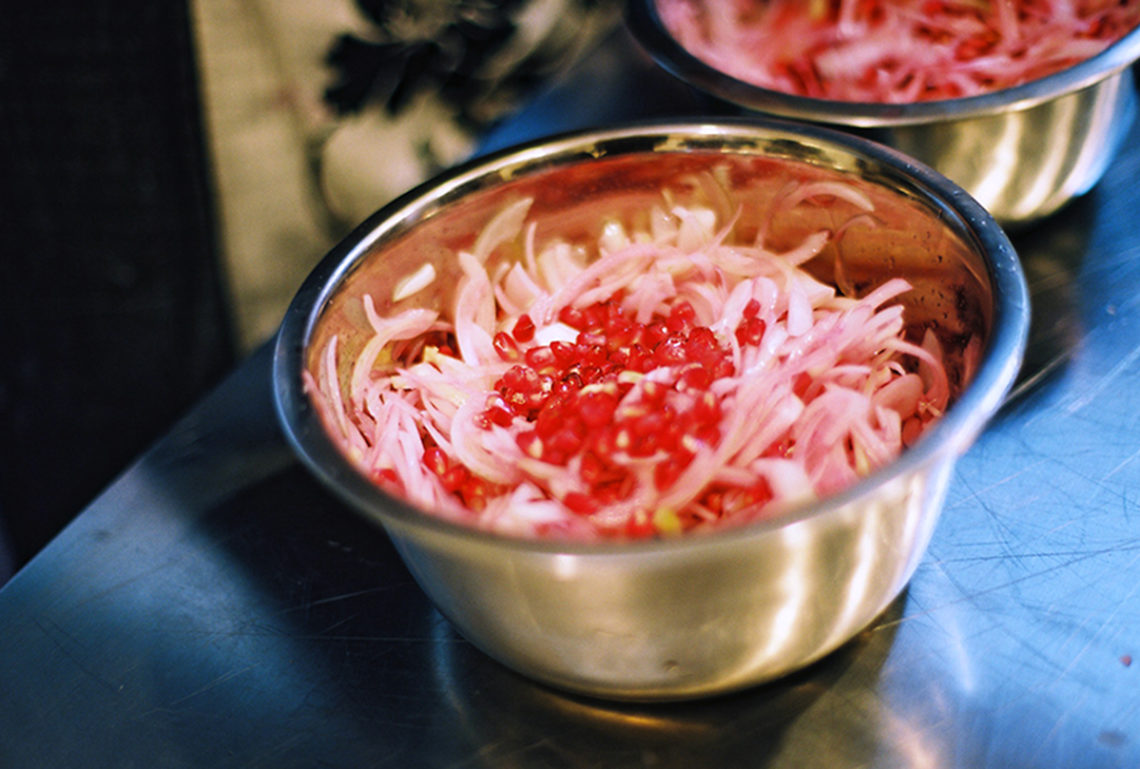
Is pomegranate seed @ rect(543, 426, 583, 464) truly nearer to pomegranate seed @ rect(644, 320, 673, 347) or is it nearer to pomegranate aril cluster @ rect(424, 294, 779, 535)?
pomegranate aril cluster @ rect(424, 294, 779, 535)

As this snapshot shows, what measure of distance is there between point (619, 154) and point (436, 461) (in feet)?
1.31

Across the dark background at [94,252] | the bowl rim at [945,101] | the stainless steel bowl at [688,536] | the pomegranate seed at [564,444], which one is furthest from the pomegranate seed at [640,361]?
the dark background at [94,252]

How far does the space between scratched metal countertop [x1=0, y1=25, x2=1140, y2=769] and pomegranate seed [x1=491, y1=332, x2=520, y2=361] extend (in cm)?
25

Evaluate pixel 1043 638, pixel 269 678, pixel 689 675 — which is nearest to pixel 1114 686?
pixel 1043 638

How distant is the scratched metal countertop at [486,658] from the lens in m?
0.84

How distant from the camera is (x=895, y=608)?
0.93 meters

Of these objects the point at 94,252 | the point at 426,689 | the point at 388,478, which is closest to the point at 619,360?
the point at 388,478

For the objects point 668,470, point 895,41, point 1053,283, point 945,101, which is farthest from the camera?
point 895,41

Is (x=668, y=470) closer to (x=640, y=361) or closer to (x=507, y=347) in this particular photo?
(x=640, y=361)

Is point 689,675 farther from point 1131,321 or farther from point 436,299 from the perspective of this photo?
point 1131,321

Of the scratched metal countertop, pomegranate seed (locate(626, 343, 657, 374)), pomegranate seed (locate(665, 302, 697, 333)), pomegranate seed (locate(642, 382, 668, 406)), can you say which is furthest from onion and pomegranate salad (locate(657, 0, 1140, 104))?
pomegranate seed (locate(642, 382, 668, 406))

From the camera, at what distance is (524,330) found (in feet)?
3.43

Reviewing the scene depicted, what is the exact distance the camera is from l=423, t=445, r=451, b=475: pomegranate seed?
3.01 ft

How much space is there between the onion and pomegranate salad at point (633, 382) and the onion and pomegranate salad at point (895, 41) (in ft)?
1.29
